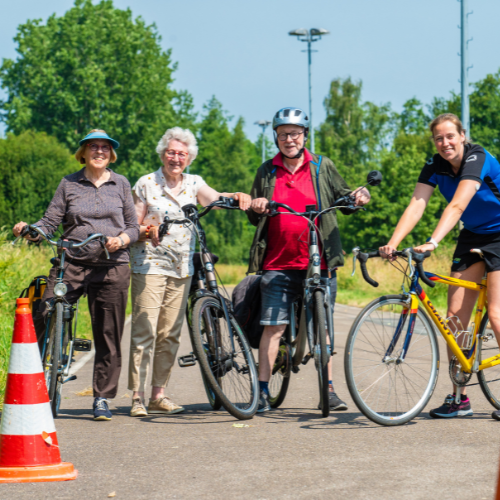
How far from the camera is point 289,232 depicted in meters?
6.14

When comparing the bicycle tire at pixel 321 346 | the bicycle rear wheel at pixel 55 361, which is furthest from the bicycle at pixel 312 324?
the bicycle rear wheel at pixel 55 361

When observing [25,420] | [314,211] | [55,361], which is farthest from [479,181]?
[25,420]

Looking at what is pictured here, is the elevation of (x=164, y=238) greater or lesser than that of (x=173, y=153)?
lesser

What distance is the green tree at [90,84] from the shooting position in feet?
171

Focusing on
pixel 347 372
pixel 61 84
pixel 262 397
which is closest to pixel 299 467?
pixel 347 372

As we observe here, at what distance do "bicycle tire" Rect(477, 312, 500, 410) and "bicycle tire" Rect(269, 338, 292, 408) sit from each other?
1.39m

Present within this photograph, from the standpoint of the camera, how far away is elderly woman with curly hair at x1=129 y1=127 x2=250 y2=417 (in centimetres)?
626

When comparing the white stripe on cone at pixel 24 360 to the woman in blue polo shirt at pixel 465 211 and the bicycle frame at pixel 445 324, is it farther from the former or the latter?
the woman in blue polo shirt at pixel 465 211

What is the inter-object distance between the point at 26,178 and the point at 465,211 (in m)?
30.0

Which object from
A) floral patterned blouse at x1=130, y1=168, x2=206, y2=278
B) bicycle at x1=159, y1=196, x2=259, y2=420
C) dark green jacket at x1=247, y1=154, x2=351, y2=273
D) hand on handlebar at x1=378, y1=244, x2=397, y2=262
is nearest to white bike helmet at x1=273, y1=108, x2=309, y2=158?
dark green jacket at x1=247, y1=154, x2=351, y2=273

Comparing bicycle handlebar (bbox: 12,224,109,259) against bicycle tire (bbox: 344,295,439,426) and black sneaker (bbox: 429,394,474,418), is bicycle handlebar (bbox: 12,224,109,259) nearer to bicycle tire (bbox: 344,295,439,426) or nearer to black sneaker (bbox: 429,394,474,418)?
bicycle tire (bbox: 344,295,439,426)

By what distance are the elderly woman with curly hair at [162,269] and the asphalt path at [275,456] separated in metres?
0.37

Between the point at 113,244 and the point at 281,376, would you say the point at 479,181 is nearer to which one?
the point at 281,376

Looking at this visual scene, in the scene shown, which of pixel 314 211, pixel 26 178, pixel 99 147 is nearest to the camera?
pixel 314 211
